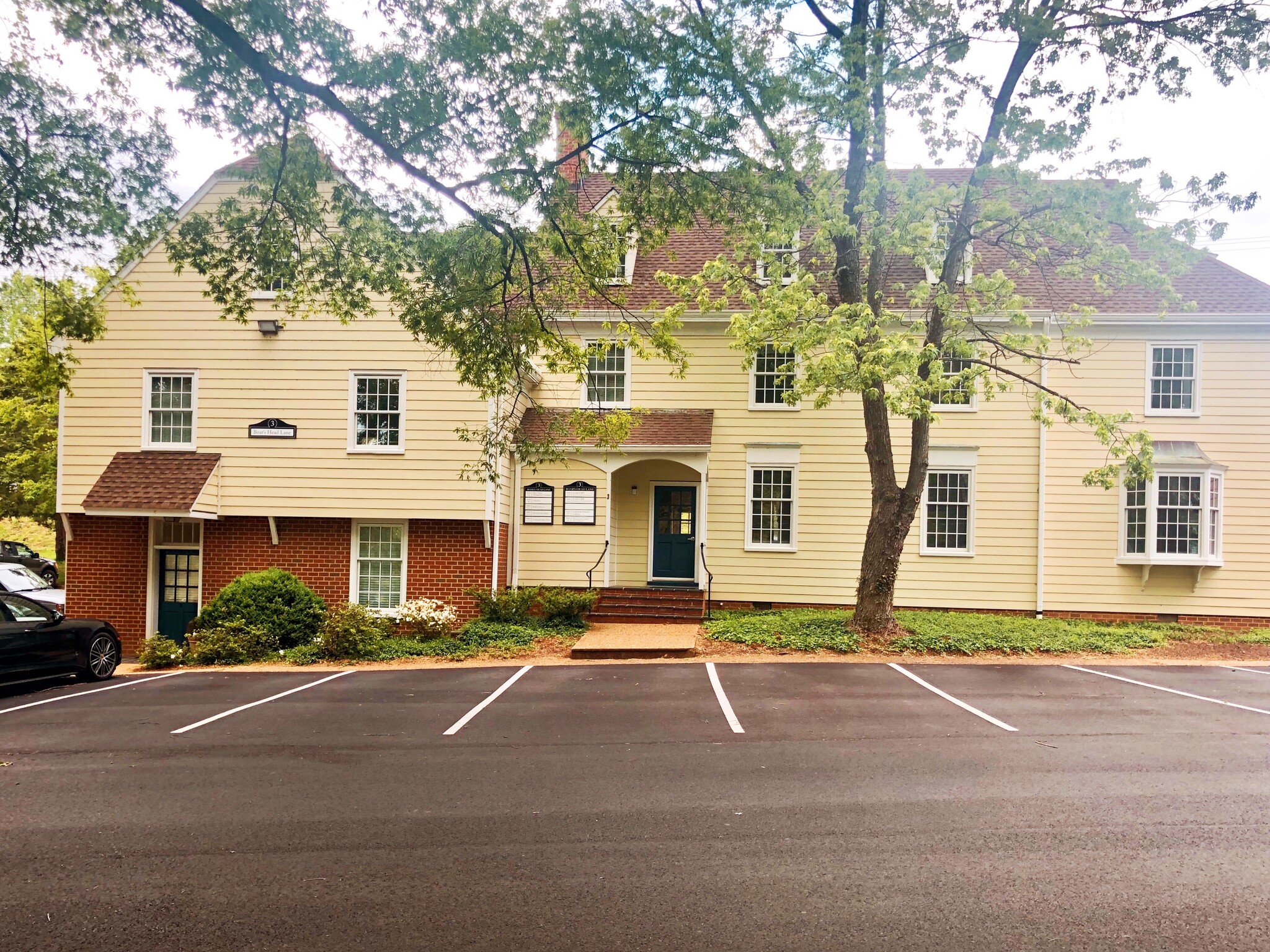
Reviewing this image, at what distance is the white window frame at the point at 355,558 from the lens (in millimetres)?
16438

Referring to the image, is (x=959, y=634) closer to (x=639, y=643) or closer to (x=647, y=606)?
(x=639, y=643)

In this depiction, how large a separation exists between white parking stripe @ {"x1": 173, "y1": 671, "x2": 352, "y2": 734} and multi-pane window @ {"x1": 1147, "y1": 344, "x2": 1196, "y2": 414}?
55.3ft

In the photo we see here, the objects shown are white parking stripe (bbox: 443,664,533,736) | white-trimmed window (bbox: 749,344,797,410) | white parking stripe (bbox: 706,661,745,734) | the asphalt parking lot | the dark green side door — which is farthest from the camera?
the dark green side door

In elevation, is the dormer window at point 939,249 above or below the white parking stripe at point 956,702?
above

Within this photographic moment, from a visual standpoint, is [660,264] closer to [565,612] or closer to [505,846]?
[565,612]

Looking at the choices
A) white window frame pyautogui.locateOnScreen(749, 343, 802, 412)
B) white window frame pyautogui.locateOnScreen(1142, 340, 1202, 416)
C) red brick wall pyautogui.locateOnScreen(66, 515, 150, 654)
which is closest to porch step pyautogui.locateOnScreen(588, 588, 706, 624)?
white window frame pyautogui.locateOnScreen(749, 343, 802, 412)

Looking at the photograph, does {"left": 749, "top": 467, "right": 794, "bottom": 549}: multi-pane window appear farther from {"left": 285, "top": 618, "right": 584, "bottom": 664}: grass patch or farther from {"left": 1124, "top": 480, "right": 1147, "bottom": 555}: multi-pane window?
{"left": 1124, "top": 480, "right": 1147, "bottom": 555}: multi-pane window

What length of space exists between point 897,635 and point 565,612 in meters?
6.30

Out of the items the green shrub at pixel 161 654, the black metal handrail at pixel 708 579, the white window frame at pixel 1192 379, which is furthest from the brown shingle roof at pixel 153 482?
the white window frame at pixel 1192 379

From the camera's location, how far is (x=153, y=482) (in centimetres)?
1575

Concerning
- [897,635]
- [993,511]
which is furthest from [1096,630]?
[897,635]

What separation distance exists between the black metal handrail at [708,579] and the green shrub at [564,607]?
2.48m

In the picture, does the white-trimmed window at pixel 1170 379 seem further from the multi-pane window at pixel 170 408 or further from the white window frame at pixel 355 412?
the multi-pane window at pixel 170 408

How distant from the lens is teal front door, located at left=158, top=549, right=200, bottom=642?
1681 centimetres
